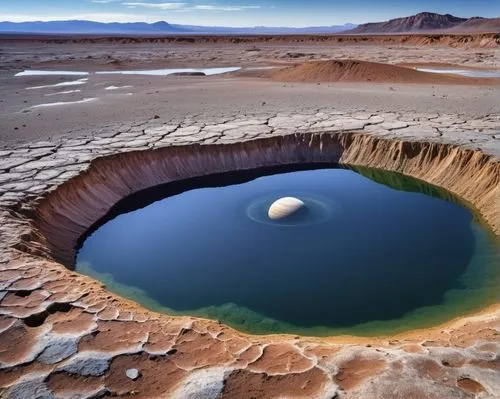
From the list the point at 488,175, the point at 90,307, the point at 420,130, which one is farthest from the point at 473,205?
the point at 90,307

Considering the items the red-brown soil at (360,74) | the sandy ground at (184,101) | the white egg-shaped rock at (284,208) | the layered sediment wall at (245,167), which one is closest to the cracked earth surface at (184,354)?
the layered sediment wall at (245,167)

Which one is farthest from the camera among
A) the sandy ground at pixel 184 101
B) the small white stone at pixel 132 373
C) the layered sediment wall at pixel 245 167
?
the sandy ground at pixel 184 101

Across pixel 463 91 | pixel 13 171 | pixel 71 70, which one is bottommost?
pixel 71 70

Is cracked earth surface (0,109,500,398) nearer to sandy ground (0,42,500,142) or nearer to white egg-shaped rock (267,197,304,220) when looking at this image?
white egg-shaped rock (267,197,304,220)

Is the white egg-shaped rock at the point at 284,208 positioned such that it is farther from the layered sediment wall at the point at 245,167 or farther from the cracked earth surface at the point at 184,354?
the cracked earth surface at the point at 184,354

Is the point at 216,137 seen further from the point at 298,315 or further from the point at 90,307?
the point at 90,307

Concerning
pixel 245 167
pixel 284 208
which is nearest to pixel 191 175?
pixel 245 167

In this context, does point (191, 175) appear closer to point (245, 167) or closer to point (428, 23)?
point (245, 167)
